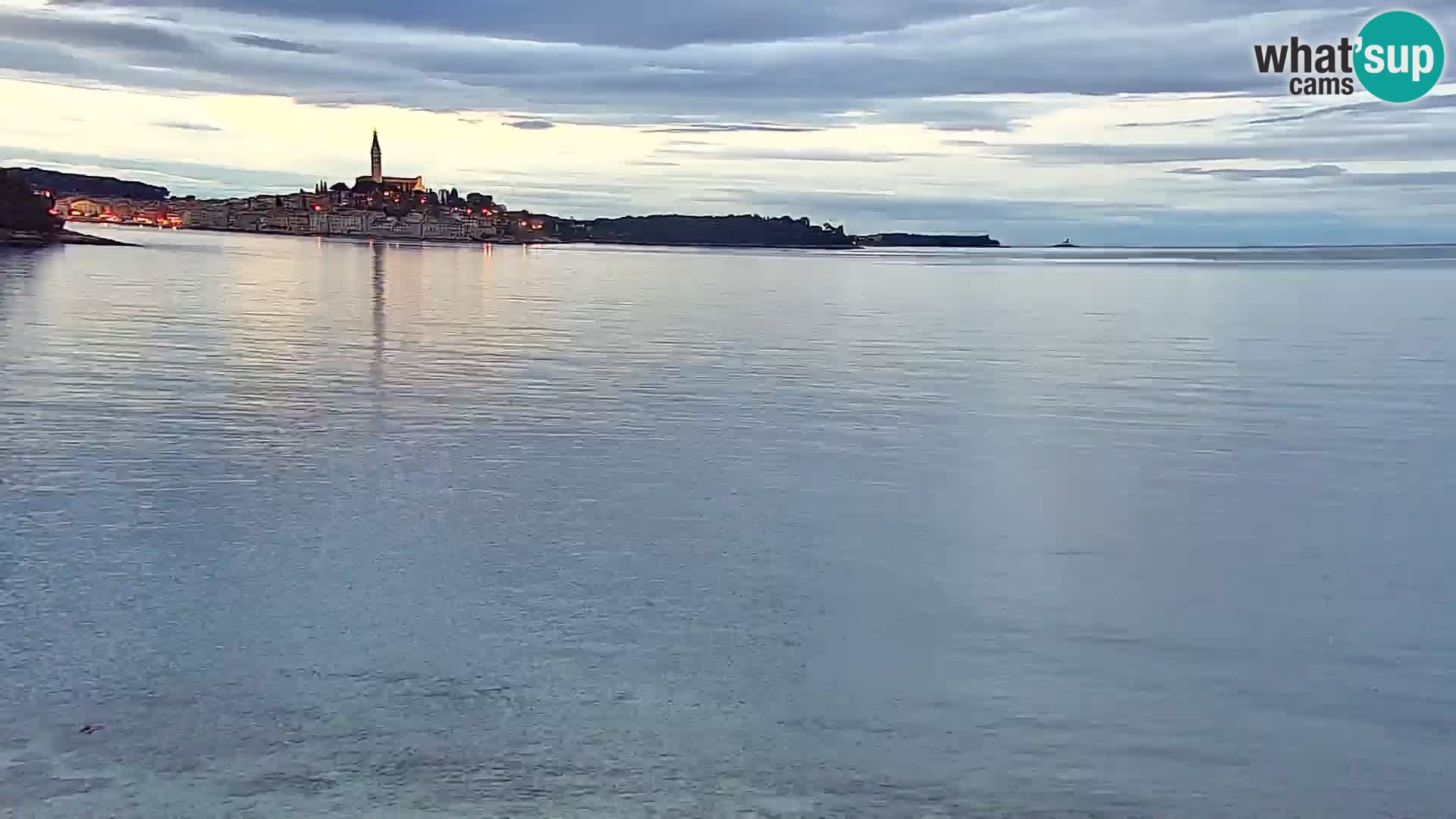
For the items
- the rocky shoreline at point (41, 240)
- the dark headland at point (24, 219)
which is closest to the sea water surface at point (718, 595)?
the rocky shoreline at point (41, 240)

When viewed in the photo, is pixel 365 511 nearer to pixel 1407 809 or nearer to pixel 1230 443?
pixel 1407 809

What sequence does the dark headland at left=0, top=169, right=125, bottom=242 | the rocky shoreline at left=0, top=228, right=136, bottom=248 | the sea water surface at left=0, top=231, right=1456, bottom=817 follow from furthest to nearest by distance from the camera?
the dark headland at left=0, top=169, right=125, bottom=242
the rocky shoreline at left=0, top=228, right=136, bottom=248
the sea water surface at left=0, top=231, right=1456, bottom=817

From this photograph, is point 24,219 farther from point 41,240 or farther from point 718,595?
point 718,595

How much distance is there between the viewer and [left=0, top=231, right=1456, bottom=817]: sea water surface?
725 cm

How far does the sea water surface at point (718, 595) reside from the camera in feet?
23.8

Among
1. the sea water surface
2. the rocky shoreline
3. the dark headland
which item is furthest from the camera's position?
the dark headland

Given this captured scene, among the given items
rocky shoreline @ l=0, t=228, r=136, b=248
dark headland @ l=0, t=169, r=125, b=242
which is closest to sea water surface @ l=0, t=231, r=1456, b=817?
rocky shoreline @ l=0, t=228, r=136, b=248

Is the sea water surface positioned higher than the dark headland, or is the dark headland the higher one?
the dark headland

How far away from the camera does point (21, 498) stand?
13188mm

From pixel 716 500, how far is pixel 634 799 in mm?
7150

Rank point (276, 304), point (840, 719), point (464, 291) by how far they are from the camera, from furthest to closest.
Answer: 1. point (464, 291)
2. point (276, 304)
3. point (840, 719)

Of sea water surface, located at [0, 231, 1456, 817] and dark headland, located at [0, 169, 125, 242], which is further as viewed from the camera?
dark headland, located at [0, 169, 125, 242]

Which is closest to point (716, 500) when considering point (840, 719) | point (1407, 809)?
point (840, 719)

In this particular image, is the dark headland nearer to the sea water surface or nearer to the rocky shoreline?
the rocky shoreline
